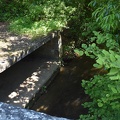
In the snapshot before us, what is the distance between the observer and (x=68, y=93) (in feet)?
22.0

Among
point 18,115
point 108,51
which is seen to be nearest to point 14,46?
point 108,51


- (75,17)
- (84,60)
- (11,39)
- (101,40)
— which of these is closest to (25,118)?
(101,40)

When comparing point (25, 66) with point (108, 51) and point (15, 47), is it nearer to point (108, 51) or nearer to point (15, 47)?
point (15, 47)

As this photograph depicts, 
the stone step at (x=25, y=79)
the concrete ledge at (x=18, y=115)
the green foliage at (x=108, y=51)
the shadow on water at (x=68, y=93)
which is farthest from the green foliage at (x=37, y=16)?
the concrete ledge at (x=18, y=115)

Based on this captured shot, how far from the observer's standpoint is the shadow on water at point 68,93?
6.00m

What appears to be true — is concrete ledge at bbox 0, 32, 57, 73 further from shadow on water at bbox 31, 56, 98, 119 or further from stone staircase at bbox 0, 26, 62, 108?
shadow on water at bbox 31, 56, 98, 119

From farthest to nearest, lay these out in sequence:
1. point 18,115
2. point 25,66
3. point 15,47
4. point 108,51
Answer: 1. point 25,66
2. point 15,47
3. point 108,51
4. point 18,115

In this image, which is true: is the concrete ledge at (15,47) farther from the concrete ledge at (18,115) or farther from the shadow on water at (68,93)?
the concrete ledge at (18,115)

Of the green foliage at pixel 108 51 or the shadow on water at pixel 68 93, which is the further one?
the shadow on water at pixel 68 93

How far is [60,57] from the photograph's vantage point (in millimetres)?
8055

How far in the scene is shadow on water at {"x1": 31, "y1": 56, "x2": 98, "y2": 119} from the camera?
19.7ft

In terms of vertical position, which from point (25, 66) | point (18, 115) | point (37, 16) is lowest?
point (25, 66)

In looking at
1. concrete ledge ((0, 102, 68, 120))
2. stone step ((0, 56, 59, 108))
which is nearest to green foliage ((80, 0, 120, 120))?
concrete ledge ((0, 102, 68, 120))

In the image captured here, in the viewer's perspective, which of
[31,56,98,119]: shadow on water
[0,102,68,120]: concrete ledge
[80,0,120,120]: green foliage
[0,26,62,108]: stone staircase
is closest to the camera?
[0,102,68,120]: concrete ledge
